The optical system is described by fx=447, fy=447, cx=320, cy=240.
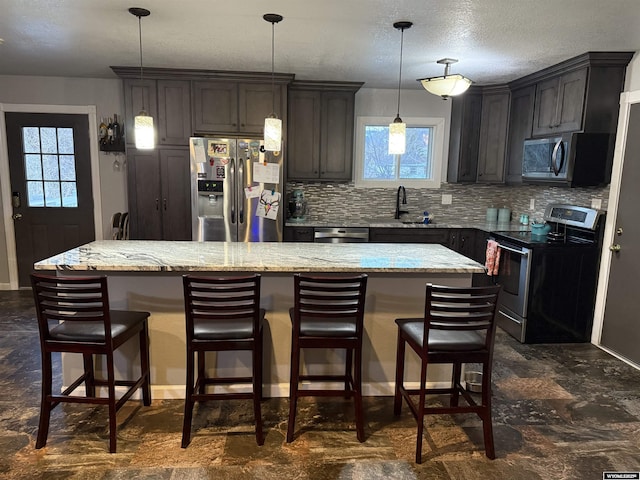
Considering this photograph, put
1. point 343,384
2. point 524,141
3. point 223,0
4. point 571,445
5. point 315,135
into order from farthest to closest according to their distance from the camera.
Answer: point 315,135 → point 524,141 → point 343,384 → point 223,0 → point 571,445

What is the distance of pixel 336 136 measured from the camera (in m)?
4.84

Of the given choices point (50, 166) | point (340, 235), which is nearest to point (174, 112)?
point (50, 166)

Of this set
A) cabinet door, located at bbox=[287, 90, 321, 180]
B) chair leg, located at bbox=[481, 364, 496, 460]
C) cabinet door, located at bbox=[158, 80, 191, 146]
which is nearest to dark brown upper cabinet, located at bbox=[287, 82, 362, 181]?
cabinet door, located at bbox=[287, 90, 321, 180]

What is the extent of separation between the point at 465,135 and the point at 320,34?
245cm

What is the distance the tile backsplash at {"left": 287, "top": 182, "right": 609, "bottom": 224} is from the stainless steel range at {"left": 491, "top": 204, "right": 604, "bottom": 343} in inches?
52.0

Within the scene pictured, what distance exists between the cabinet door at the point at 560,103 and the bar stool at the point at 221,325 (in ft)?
10.1

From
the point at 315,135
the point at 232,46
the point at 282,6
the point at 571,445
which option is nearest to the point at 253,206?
the point at 315,135

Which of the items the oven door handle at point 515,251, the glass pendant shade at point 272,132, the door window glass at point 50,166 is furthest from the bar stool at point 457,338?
the door window glass at point 50,166

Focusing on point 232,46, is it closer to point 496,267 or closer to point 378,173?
point 378,173

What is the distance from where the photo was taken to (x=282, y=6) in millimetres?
2596

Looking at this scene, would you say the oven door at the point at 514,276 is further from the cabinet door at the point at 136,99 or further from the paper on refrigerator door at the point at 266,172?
the cabinet door at the point at 136,99

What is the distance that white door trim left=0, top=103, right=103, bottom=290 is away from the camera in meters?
4.69

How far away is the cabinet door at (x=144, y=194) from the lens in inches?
173

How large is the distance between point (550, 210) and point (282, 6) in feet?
10.2
